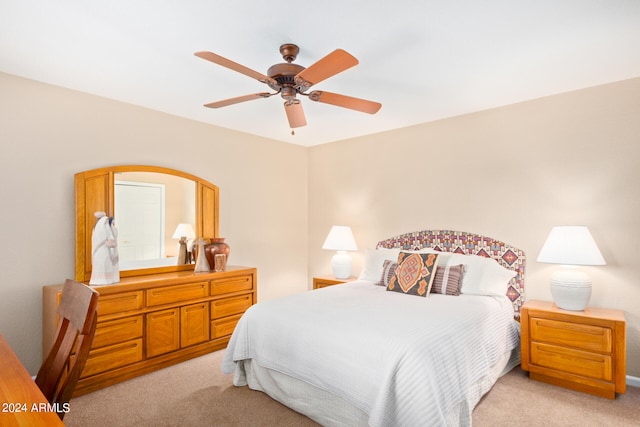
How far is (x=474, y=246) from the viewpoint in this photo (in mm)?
3750

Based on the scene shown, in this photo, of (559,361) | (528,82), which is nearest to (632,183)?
(528,82)

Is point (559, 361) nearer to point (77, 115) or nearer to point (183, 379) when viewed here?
point (183, 379)

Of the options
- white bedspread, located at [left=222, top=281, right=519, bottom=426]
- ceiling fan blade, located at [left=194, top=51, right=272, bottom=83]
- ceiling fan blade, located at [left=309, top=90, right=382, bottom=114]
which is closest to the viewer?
ceiling fan blade, located at [left=194, top=51, right=272, bottom=83]

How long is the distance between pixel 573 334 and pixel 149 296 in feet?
11.3

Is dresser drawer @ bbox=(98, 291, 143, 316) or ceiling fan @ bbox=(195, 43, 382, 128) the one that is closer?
ceiling fan @ bbox=(195, 43, 382, 128)

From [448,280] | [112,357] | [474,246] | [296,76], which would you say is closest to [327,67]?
[296,76]

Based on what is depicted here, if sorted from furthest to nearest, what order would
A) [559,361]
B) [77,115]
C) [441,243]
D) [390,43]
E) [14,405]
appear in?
[441,243] < [77,115] < [559,361] < [390,43] < [14,405]

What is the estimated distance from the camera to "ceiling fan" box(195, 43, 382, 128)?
6.20 ft

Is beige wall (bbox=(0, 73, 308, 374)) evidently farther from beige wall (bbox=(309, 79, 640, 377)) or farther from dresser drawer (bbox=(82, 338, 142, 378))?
beige wall (bbox=(309, 79, 640, 377))

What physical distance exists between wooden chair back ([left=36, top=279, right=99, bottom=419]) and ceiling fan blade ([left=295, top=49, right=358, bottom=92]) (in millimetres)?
1462

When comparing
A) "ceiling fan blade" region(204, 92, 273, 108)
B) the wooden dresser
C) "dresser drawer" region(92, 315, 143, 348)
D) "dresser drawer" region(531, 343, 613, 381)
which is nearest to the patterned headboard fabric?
"dresser drawer" region(531, 343, 613, 381)

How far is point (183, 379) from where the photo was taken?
2992mm

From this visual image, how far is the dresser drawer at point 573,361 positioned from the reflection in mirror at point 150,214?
3446 mm

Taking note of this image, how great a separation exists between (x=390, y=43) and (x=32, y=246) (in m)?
3.15
